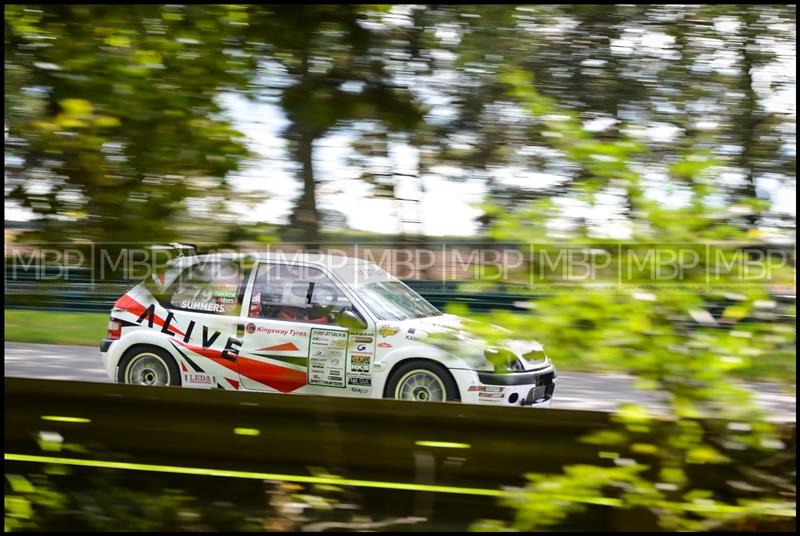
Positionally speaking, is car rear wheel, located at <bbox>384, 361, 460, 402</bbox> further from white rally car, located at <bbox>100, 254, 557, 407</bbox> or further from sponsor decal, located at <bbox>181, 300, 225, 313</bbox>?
sponsor decal, located at <bbox>181, 300, 225, 313</bbox>

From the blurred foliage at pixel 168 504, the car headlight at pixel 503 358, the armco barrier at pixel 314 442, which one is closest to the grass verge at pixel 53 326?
the armco barrier at pixel 314 442

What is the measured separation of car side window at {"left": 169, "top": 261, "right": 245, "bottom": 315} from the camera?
114 inches

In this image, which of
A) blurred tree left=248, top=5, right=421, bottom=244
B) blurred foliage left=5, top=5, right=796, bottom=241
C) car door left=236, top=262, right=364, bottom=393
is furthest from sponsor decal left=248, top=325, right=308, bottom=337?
blurred tree left=248, top=5, right=421, bottom=244

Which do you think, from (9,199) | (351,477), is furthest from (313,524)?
(9,199)

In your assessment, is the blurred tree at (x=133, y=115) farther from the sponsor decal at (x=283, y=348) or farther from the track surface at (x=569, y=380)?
the sponsor decal at (x=283, y=348)

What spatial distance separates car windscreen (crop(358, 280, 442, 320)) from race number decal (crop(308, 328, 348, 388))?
40 centimetres

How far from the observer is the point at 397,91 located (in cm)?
282

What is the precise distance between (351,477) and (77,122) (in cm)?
176

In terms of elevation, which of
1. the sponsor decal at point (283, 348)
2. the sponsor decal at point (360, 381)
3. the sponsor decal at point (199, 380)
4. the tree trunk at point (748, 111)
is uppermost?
the tree trunk at point (748, 111)

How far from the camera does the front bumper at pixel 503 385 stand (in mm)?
2961

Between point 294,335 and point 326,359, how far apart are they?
229 mm

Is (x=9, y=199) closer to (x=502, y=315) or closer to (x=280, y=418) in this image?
(x=280, y=418)

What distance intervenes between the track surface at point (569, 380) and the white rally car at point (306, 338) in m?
0.09

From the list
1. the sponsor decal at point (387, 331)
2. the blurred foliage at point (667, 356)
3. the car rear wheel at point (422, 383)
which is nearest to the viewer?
the blurred foliage at point (667, 356)
